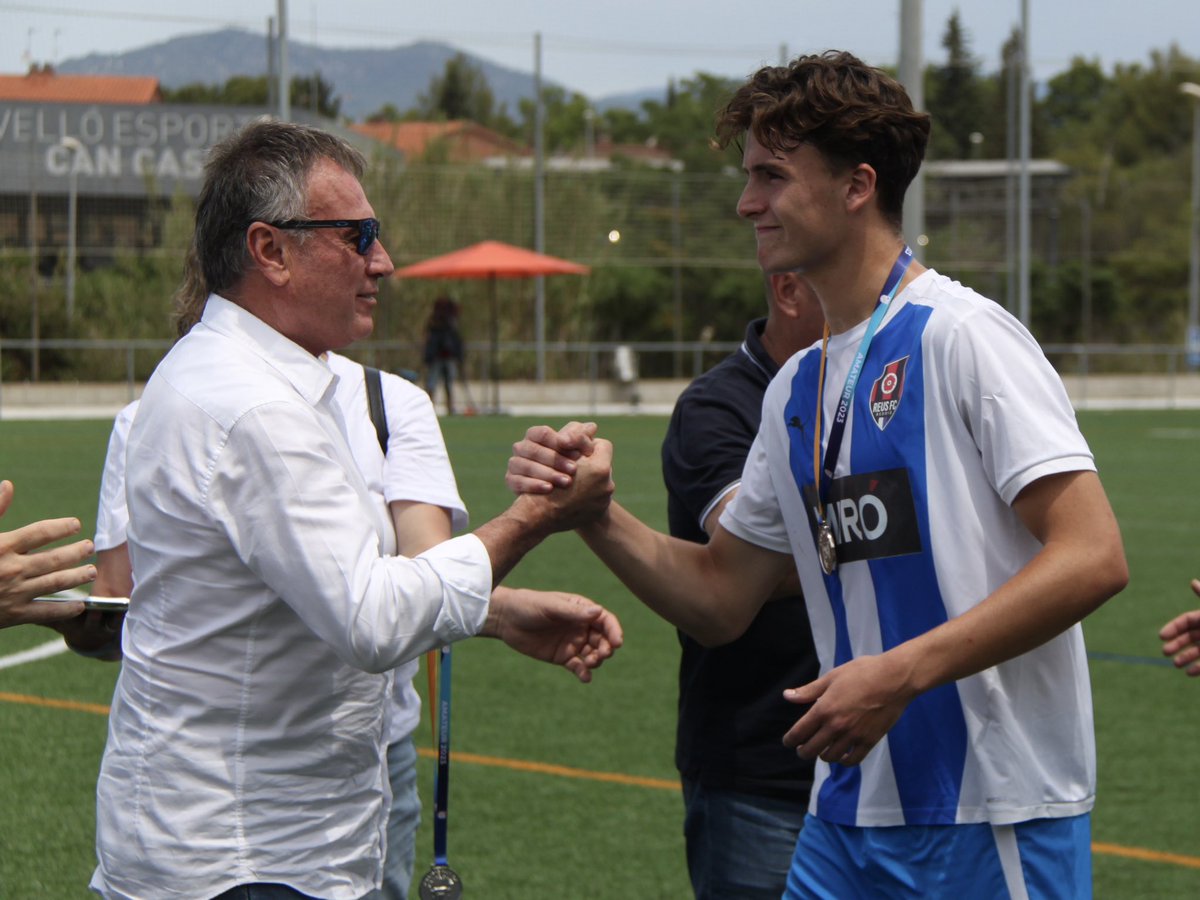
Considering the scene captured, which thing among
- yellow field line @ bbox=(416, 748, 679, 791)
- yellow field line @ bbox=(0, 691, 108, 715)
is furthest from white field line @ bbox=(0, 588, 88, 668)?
yellow field line @ bbox=(416, 748, 679, 791)

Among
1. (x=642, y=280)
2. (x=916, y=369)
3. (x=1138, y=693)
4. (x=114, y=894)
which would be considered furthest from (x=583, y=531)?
(x=642, y=280)

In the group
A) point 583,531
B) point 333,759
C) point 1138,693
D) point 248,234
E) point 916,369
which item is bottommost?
point 1138,693

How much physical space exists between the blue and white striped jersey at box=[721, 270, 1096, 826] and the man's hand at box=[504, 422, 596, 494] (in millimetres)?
568

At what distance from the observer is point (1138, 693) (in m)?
8.88

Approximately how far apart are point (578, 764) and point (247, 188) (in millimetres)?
4834

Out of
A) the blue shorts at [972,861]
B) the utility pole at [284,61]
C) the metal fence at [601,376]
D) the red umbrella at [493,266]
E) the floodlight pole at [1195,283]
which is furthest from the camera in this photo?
the floodlight pole at [1195,283]

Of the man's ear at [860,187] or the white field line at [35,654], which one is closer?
the man's ear at [860,187]

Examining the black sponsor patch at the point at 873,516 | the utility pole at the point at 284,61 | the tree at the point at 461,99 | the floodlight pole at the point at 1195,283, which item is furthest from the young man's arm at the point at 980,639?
the floodlight pole at the point at 1195,283

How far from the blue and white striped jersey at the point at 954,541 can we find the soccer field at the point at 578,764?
3.04 m

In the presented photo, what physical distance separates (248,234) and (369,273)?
0.81 feet

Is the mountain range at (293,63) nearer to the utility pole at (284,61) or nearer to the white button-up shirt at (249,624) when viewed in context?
the utility pole at (284,61)

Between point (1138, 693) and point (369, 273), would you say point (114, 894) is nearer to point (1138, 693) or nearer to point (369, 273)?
point (369, 273)

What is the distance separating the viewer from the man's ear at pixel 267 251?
116 inches

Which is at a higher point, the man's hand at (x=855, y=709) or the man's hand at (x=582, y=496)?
the man's hand at (x=582, y=496)
